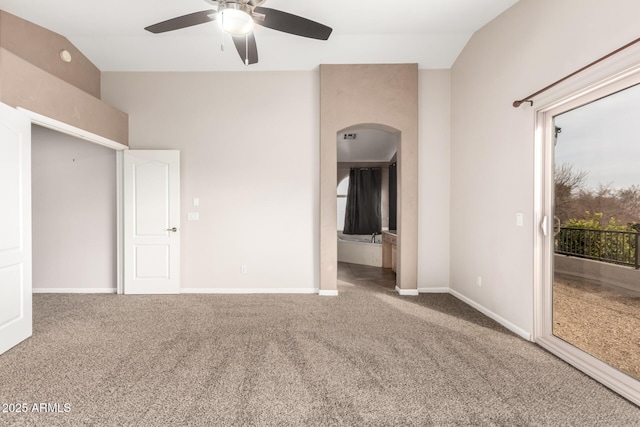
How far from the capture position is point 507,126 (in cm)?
305

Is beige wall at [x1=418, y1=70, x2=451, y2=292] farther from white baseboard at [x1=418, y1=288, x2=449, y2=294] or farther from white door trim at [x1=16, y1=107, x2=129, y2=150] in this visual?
white door trim at [x1=16, y1=107, x2=129, y2=150]

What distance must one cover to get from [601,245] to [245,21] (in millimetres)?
2986

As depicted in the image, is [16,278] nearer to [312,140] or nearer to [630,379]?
[312,140]

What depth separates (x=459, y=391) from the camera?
1955 millimetres

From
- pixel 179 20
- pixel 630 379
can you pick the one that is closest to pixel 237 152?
pixel 179 20

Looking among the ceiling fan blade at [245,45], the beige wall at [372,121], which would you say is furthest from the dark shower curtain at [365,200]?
the ceiling fan blade at [245,45]

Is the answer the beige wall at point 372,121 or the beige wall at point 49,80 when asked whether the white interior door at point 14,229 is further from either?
the beige wall at point 372,121

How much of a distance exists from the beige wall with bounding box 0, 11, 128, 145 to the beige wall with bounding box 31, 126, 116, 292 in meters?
0.67

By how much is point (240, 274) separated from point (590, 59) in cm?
427

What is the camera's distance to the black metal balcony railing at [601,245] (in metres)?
1.97

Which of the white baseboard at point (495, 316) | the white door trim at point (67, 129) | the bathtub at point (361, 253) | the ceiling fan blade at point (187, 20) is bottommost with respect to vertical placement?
the white baseboard at point (495, 316)

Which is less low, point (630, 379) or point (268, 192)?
point (268, 192)

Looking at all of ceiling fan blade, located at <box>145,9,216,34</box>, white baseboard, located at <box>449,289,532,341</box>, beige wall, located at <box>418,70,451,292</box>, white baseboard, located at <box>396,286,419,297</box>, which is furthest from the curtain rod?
ceiling fan blade, located at <box>145,9,216,34</box>

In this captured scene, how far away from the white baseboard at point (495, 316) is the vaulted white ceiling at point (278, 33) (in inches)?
126
